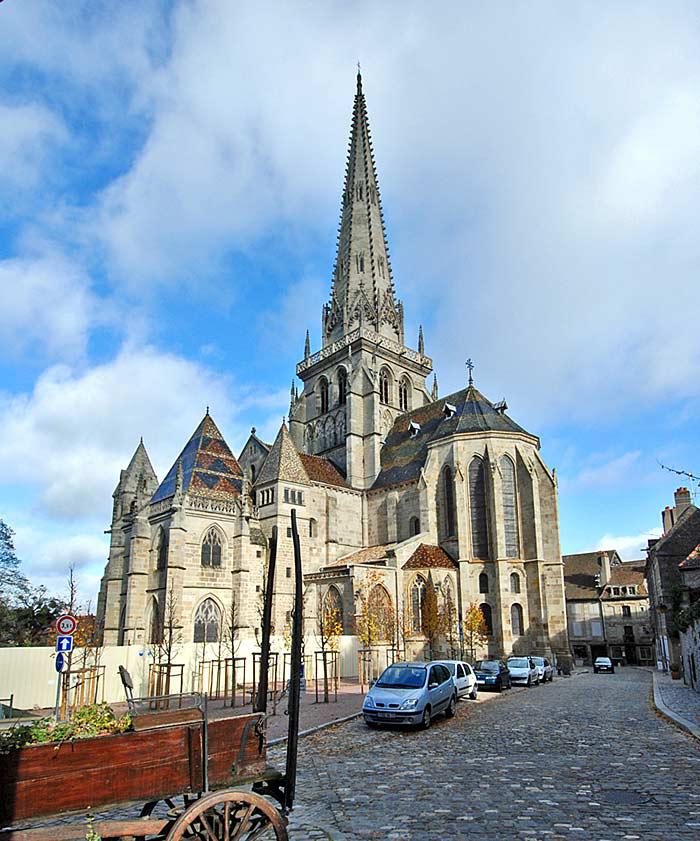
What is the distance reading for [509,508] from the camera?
1656 inches

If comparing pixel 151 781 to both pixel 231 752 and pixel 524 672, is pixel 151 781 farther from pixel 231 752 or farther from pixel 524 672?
pixel 524 672

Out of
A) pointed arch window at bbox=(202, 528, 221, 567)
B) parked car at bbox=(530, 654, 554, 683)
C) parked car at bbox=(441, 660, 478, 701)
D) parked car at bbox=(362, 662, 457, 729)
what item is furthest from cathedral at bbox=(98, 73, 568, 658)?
parked car at bbox=(362, 662, 457, 729)

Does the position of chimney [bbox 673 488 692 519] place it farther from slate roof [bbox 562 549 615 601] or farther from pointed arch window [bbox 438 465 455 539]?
pointed arch window [bbox 438 465 455 539]

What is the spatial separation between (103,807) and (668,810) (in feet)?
19.8

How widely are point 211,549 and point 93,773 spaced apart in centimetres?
3238

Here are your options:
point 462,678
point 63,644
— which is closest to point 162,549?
point 462,678

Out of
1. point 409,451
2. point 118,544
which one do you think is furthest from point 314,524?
point 118,544

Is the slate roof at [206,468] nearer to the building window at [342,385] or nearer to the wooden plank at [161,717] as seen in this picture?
the building window at [342,385]

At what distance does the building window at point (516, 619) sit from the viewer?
39.4m

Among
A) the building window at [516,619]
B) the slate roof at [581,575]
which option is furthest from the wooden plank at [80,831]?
the slate roof at [581,575]

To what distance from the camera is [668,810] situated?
730cm

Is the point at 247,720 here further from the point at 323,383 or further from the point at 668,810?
the point at 323,383

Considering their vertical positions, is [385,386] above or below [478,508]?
above

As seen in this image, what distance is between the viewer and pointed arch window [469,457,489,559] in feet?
136
